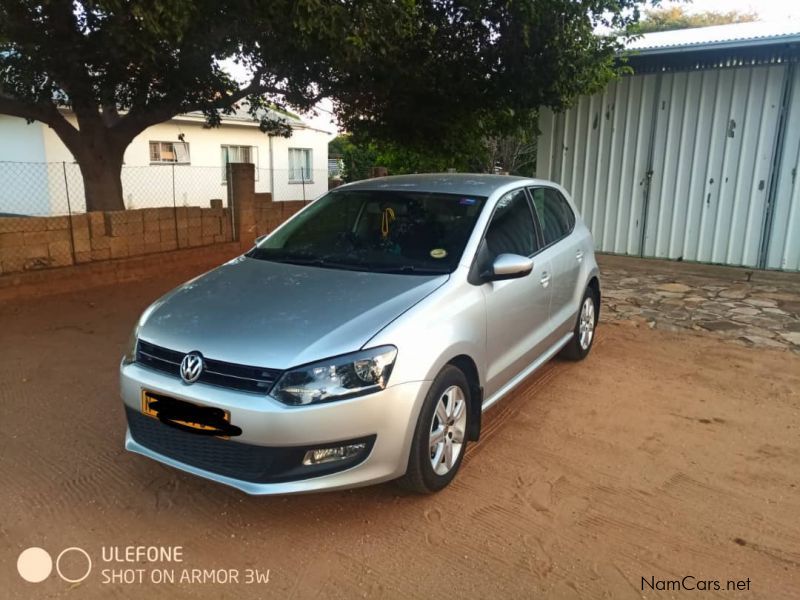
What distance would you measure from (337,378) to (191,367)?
71cm

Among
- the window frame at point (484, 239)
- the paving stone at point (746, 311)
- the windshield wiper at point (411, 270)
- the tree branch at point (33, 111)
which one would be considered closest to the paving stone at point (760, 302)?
the paving stone at point (746, 311)

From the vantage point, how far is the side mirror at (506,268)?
3576 mm

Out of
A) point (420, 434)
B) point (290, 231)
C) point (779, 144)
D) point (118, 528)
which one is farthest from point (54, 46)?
point (779, 144)

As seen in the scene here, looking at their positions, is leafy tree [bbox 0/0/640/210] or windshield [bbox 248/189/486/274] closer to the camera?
windshield [bbox 248/189/486/274]

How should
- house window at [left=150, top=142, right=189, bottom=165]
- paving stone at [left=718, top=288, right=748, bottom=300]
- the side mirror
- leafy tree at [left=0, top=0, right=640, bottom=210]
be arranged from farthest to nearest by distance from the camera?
house window at [left=150, top=142, right=189, bottom=165] < paving stone at [left=718, top=288, right=748, bottom=300] < leafy tree at [left=0, top=0, right=640, bottom=210] < the side mirror

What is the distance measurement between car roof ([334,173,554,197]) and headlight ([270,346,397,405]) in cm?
175

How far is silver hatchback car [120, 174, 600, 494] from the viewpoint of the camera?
2809mm

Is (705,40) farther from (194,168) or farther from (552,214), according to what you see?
(194,168)

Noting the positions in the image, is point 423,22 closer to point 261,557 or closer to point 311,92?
point 311,92

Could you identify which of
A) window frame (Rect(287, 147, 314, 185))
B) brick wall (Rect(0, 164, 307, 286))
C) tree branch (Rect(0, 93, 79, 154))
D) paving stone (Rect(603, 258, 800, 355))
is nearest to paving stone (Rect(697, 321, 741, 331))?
paving stone (Rect(603, 258, 800, 355))

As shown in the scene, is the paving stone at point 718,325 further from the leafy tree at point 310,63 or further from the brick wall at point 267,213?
the brick wall at point 267,213

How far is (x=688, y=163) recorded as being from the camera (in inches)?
374

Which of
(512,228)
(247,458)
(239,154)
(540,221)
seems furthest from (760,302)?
(239,154)

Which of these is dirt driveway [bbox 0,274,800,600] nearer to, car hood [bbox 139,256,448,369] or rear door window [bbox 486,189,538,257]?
car hood [bbox 139,256,448,369]
